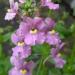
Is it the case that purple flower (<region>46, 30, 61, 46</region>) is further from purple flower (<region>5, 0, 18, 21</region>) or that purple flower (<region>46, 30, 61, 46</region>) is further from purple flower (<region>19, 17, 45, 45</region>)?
purple flower (<region>5, 0, 18, 21</region>)

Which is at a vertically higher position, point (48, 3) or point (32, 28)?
point (48, 3)

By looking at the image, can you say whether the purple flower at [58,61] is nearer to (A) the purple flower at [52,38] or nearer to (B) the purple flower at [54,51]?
Answer: (B) the purple flower at [54,51]

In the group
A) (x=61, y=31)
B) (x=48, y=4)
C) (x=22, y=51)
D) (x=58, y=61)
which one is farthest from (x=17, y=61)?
(x=61, y=31)

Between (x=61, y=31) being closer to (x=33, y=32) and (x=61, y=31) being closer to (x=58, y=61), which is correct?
(x=58, y=61)

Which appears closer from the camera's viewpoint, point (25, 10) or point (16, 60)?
point (25, 10)

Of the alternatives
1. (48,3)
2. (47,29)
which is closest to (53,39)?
(47,29)

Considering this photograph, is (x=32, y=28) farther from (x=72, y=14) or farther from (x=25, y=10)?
(x=72, y=14)

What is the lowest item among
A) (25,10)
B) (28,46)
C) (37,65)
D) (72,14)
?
(72,14)
